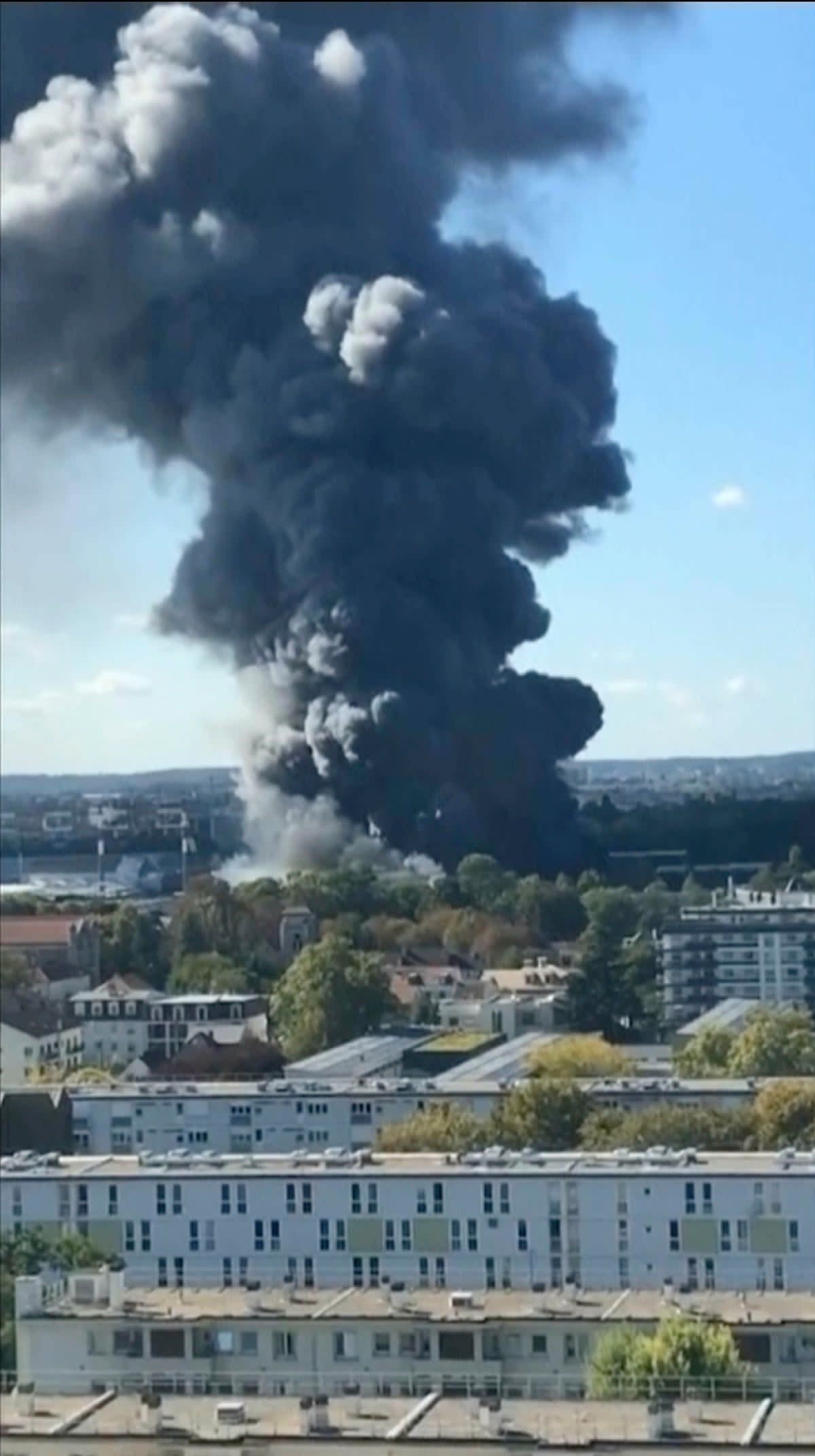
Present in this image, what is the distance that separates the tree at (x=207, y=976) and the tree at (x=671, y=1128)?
3.34 metres

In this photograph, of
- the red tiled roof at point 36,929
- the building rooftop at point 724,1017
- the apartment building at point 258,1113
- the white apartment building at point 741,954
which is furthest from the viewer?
the red tiled roof at point 36,929

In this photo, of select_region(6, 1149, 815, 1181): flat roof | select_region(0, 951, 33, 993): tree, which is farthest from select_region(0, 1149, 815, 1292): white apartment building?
select_region(0, 951, 33, 993): tree

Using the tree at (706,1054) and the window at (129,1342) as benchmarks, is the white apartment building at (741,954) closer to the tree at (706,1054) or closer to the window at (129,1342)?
the tree at (706,1054)

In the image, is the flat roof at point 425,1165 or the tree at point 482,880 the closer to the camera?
the flat roof at point 425,1165

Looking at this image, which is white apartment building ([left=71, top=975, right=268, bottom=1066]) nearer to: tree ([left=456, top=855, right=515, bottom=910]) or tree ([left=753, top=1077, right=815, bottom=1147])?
tree ([left=456, top=855, right=515, bottom=910])

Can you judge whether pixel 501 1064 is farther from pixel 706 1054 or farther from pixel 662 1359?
pixel 662 1359

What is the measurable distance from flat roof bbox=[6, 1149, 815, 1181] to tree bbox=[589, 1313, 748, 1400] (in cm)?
110

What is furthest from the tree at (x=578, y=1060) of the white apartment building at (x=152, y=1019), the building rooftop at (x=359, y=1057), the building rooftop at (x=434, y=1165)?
the building rooftop at (x=434, y=1165)

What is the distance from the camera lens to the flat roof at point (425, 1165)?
7.23 meters

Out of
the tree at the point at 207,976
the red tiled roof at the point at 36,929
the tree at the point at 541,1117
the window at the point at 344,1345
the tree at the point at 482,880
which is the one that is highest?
the tree at the point at 482,880

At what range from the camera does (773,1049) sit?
31.3 feet

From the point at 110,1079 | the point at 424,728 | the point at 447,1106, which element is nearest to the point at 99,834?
the point at 424,728

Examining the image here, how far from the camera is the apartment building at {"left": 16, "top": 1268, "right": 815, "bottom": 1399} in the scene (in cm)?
589

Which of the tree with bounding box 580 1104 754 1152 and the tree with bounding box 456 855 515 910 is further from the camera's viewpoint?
the tree with bounding box 456 855 515 910
